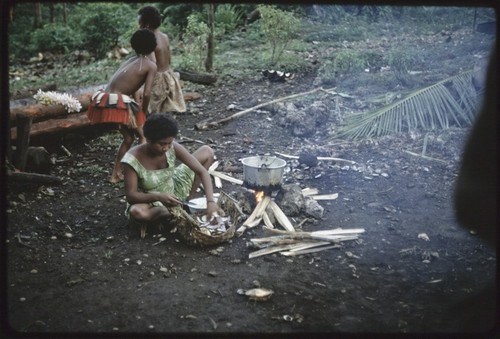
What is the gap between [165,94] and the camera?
668cm

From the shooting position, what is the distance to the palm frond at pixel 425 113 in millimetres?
5758

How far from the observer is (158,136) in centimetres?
376

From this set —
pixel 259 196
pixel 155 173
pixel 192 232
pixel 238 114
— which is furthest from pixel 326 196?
pixel 238 114

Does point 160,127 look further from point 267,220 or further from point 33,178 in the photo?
point 33,178

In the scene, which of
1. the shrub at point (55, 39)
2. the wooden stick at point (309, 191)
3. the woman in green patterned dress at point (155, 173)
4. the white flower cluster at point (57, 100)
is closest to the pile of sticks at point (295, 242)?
the woman in green patterned dress at point (155, 173)

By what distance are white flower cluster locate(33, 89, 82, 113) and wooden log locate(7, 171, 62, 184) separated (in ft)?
3.58

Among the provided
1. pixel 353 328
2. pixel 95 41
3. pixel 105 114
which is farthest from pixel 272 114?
pixel 95 41

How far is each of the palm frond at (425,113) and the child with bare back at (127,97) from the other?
264 centimetres

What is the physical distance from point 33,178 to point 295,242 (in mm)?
2788

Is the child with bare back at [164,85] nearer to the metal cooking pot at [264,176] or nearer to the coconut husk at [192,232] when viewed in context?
the metal cooking pot at [264,176]

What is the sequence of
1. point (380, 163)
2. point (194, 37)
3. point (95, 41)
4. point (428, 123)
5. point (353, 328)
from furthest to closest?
point (95, 41), point (194, 37), point (428, 123), point (380, 163), point (353, 328)

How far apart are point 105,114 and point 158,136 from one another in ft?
4.67

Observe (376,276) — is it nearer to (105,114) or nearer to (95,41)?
(105,114)

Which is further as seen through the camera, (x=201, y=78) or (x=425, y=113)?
(x=201, y=78)
